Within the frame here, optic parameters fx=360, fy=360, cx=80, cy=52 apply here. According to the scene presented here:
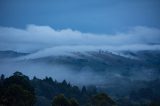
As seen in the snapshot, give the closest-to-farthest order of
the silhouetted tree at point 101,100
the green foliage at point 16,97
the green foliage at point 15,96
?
the green foliage at point 15,96
the green foliage at point 16,97
the silhouetted tree at point 101,100

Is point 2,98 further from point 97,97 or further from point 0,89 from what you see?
point 97,97

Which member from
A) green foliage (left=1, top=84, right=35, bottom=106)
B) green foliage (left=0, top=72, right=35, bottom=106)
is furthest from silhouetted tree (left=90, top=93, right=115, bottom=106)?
green foliage (left=1, top=84, right=35, bottom=106)

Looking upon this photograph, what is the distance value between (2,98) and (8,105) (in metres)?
3.61

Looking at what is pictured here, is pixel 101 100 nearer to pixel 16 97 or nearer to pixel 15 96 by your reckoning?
pixel 16 97

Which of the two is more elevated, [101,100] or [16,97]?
[16,97]

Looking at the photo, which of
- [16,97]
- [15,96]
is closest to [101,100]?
[16,97]

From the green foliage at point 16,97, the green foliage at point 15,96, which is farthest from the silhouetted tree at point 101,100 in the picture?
the green foliage at point 16,97

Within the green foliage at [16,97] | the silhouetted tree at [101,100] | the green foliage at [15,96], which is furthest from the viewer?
the silhouetted tree at [101,100]

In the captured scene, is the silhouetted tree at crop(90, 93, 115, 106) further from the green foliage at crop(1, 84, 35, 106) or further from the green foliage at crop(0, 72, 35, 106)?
the green foliage at crop(1, 84, 35, 106)

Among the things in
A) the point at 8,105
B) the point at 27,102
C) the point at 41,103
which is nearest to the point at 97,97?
the point at 27,102

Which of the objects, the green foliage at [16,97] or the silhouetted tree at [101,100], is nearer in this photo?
the green foliage at [16,97]

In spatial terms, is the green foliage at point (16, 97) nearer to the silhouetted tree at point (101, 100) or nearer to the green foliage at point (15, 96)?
the green foliage at point (15, 96)

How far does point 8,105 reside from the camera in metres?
114

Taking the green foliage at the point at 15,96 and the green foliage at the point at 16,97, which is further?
the green foliage at the point at 16,97
